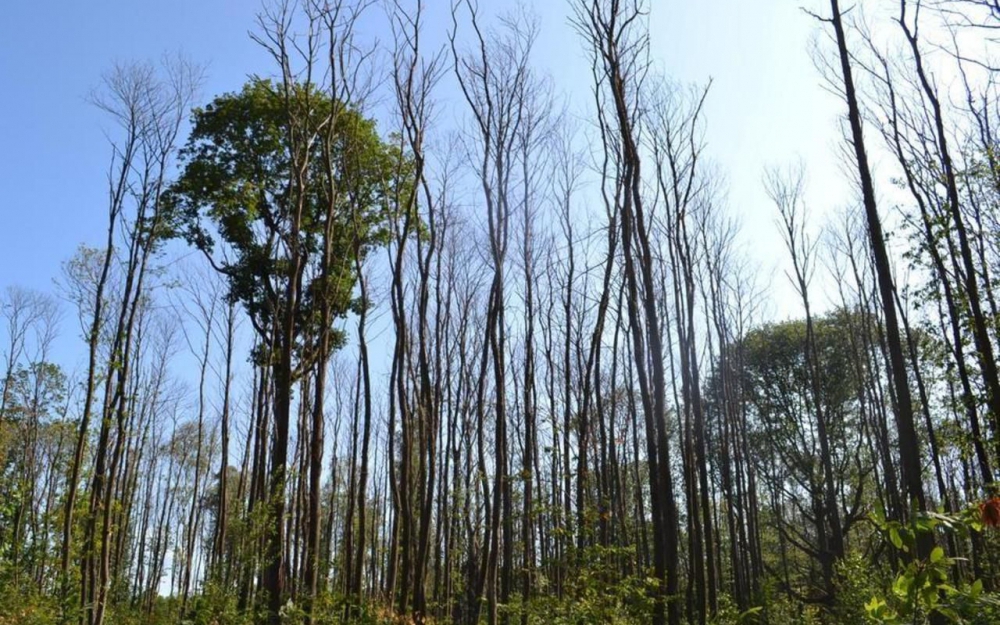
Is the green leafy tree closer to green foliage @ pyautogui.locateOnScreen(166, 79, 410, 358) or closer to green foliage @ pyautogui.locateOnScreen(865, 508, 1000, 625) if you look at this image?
green foliage @ pyautogui.locateOnScreen(166, 79, 410, 358)

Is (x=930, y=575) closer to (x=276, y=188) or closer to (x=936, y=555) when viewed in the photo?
(x=936, y=555)

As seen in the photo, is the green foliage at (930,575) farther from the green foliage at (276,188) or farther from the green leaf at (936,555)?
the green foliage at (276,188)

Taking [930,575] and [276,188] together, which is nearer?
[930,575]

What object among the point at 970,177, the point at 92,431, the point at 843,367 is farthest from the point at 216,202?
the point at 843,367

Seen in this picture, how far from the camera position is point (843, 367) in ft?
62.1

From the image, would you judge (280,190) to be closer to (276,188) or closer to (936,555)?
(276,188)

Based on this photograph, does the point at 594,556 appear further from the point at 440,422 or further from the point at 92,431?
the point at 440,422

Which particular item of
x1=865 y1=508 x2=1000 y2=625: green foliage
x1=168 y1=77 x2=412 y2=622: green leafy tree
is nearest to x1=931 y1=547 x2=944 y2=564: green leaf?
x1=865 y1=508 x2=1000 y2=625: green foliage

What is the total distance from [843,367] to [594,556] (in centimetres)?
1417

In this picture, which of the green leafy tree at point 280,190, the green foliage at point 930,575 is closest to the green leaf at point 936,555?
the green foliage at point 930,575

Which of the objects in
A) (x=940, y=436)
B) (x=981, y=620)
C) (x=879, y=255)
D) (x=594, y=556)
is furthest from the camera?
(x=940, y=436)

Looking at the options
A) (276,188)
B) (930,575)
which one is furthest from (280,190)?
(930,575)

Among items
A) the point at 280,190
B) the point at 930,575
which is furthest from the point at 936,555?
the point at 280,190

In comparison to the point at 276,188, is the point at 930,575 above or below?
below
